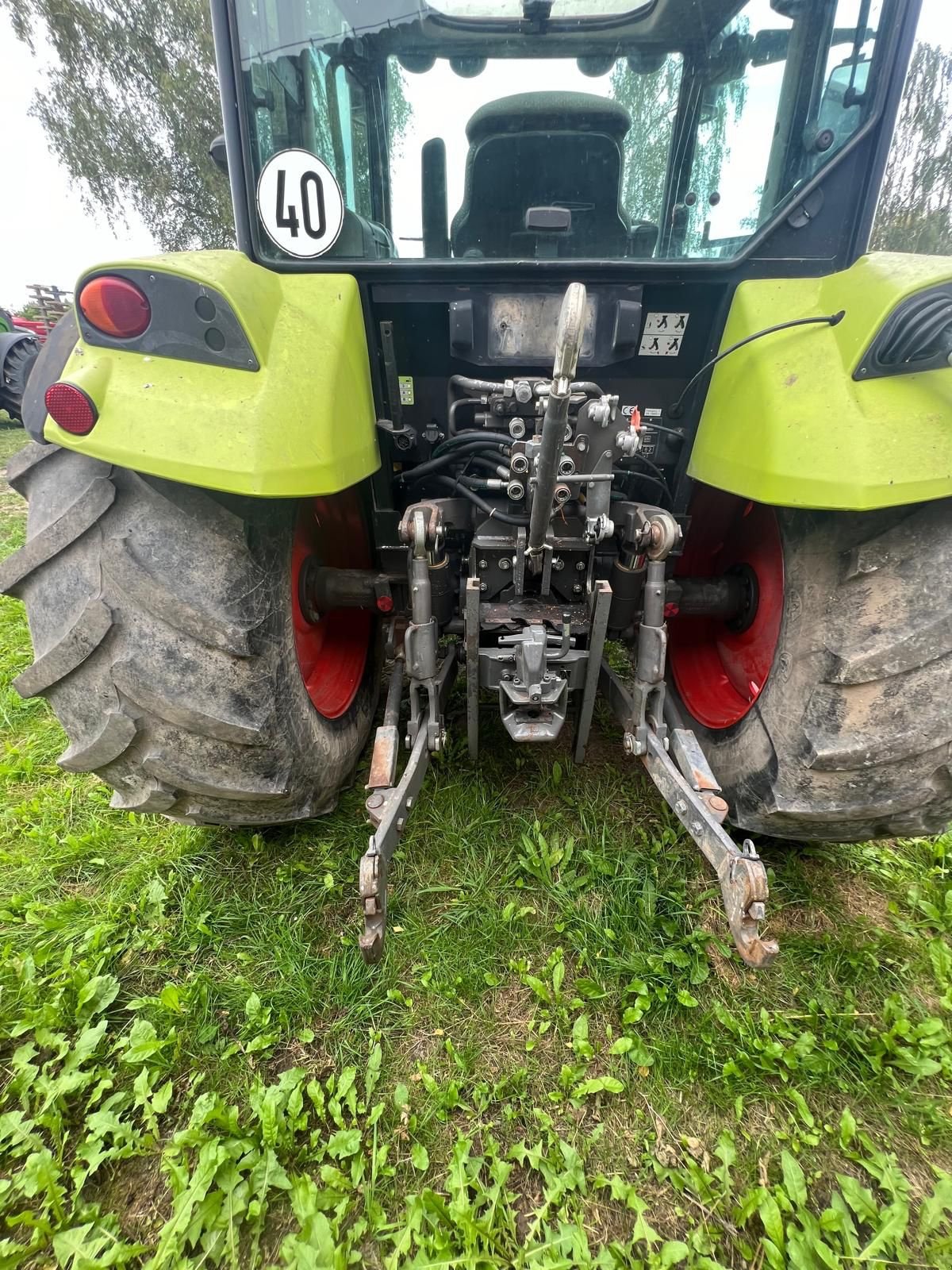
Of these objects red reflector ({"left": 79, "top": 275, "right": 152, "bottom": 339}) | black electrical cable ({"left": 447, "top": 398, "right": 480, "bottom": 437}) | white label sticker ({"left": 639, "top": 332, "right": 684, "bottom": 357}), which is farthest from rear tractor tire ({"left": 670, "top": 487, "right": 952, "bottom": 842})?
red reflector ({"left": 79, "top": 275, "right": 152, "bottom": 339})

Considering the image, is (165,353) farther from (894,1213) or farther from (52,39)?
(52,39)

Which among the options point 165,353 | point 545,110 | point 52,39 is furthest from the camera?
point 52,39

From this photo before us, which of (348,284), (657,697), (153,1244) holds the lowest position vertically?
(153,1244)

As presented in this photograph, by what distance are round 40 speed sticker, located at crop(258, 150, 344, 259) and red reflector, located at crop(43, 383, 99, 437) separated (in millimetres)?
816

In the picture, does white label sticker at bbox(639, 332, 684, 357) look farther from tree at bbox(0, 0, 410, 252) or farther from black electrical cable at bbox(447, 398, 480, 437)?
tree at bbox(0, 0, 410, 252)

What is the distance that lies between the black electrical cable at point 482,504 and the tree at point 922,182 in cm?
1438

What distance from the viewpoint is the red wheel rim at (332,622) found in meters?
1.94

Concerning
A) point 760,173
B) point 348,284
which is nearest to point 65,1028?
point 348,284

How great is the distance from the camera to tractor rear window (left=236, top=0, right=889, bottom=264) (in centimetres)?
165

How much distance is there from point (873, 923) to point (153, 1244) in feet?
6.07

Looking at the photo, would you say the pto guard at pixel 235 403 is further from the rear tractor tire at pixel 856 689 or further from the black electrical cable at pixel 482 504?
the rear tractor tire at pixel 856 689

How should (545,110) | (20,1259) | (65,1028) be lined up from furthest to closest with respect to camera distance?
(545,110), (65,1028), (20,1259)

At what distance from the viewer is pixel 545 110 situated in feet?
Answer: 5.82

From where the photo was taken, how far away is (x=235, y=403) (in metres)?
1.30
